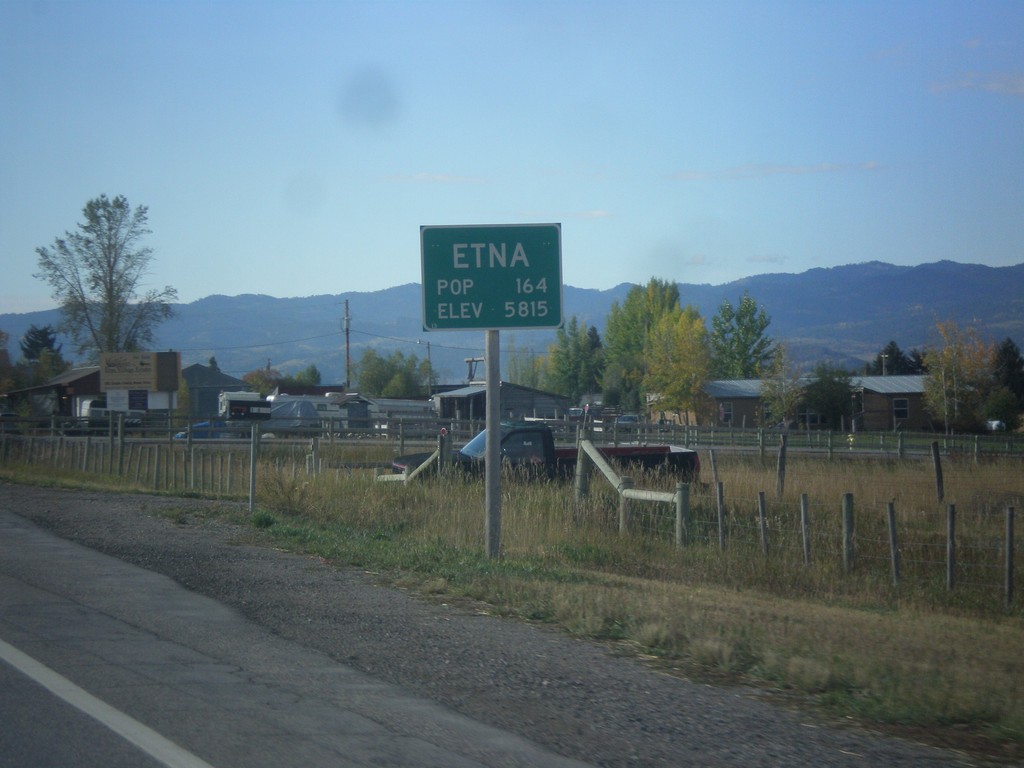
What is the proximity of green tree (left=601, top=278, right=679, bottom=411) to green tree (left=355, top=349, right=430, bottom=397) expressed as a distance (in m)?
23.5

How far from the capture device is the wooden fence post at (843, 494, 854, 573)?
44.5 feet

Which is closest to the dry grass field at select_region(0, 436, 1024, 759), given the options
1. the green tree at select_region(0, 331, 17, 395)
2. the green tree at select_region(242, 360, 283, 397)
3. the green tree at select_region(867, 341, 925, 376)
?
the green tree at select_region(0, 331, 17, 395)

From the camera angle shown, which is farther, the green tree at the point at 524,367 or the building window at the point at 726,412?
the green tree at the point at 524,367

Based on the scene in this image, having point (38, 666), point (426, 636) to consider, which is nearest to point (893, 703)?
point (426, 636)

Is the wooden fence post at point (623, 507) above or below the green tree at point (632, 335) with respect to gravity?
below

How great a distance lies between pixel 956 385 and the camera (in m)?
49.1

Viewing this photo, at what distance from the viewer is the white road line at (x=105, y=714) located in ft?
16.3

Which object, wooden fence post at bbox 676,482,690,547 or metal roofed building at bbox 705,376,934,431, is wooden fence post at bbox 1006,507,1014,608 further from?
metal roofed building at bbox 705,376,934,431

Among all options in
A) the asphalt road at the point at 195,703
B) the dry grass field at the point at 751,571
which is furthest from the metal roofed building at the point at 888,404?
the asphalt road at the point at 195,703

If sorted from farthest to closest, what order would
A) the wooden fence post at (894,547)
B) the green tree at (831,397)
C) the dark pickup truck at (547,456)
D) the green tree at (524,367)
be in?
the green tree at (524,367), the green tree at (831,397), the dark pickup truck at (547,456), the wooden fence post at (894,547)

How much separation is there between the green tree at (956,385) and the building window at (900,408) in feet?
22.7

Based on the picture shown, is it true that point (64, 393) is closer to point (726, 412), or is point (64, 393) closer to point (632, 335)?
point (726, 412)

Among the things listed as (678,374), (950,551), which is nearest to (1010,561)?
(950,551)

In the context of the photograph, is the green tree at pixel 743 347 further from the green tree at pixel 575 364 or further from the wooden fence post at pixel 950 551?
the wooden fence post at pixel 950 551
